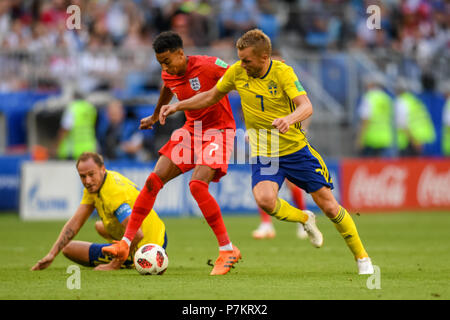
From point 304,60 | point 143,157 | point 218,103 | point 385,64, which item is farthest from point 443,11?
point 218,103

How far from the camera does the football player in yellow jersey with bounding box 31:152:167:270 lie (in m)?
7.75

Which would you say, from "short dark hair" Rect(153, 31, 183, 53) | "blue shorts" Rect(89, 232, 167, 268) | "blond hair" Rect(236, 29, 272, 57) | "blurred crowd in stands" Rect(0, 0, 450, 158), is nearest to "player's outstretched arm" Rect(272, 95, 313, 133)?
"blond hair" Rect(236, 29, 272, 57)

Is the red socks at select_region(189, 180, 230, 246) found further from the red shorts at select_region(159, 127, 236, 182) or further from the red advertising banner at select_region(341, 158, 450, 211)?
the red advertising banner at select_region(341, 158, 450, 211)

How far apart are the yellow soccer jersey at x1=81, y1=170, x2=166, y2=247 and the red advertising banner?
33.1 feet

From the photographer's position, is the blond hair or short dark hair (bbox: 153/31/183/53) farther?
short dark hair (bbox: 153/31/183/53)

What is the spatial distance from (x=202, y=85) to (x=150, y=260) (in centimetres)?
187

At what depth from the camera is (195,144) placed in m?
8.21

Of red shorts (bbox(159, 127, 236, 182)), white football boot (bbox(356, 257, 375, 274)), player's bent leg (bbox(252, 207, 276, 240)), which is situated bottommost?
player's bent leg (bbox(252, 207, 276, 240))

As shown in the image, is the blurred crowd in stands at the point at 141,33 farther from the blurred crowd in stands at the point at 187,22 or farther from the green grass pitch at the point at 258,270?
the green grass pitch at the point at 258,270

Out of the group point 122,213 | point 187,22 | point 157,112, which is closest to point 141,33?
point 187,22

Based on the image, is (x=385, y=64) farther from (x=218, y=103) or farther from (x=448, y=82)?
(x=218, y=103)

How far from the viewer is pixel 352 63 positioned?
1880cm

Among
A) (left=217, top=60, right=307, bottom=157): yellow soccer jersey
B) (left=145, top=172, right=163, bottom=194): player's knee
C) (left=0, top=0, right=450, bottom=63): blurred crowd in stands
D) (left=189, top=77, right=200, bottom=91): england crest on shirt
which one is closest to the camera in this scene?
(left=217, top=60, right=307, bottom=157): yellow soccer jersey

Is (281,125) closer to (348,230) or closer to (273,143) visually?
(273,143)
